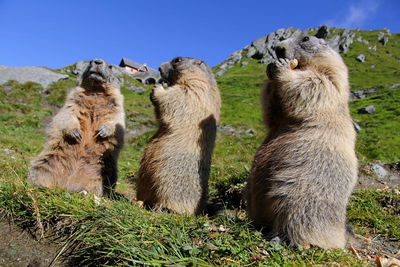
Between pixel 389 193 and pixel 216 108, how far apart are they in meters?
4.38

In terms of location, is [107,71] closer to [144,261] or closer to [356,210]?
[144,261]

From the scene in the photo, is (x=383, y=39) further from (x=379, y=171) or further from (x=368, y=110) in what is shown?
(x=379, y=171)

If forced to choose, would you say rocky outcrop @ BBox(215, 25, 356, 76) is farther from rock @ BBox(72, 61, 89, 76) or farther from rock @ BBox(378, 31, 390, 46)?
rock @ BBox(72, 61, 89, 76)

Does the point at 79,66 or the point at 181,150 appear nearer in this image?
the point at 181,150

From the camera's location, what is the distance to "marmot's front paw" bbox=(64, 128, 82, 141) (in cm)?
514

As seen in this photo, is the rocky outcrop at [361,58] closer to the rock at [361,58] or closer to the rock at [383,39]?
the rock at [361,58]

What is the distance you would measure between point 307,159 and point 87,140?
13.8 ft

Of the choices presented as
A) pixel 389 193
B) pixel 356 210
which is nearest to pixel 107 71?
pixel 356 210

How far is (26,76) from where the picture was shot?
2784 centimetres

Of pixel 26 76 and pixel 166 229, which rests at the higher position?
pixel 26 76

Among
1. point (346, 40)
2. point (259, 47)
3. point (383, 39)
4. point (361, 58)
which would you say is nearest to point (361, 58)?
point (361, 58)

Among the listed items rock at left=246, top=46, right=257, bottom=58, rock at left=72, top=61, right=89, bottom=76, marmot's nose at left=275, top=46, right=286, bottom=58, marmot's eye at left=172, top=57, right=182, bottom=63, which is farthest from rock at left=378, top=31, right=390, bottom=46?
marmot's nose at left=275, top=46, right=286, bottom=58

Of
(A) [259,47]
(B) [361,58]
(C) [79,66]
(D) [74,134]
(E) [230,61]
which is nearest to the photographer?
(D) [74,134]

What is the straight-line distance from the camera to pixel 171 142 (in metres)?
4.74
